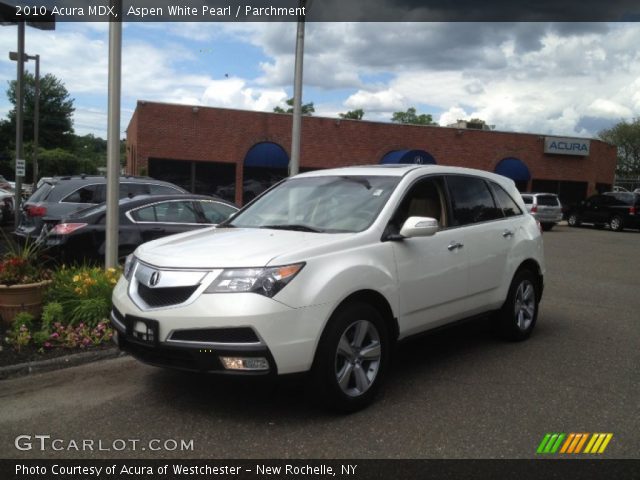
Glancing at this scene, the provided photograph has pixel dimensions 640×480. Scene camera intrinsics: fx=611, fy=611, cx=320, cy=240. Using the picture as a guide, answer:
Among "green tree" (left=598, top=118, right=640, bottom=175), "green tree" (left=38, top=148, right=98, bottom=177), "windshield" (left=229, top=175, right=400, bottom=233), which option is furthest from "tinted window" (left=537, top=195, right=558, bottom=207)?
"green tree" (left=598, top=118, right=640, bottom=175)

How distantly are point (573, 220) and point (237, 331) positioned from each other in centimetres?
2871

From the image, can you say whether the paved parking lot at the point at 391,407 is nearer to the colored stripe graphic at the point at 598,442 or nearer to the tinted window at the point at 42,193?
the colored stripe graphic at the point at 598,442

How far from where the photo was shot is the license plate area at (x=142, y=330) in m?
4.00

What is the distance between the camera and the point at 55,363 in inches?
215

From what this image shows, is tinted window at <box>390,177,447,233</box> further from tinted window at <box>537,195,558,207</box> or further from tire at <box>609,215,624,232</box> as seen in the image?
tire at <box>609,215,624,232</box>

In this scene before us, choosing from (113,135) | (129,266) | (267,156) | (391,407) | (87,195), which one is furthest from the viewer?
(267,156)

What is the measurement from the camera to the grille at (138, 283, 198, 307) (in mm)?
3979

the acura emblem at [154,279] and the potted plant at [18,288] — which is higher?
the acura emblem at [154,279]

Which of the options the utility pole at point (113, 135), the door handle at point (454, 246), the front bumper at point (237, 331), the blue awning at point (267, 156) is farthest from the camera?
the blue awning at point (267, 156)

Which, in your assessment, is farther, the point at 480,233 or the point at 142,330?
the point at 480,233

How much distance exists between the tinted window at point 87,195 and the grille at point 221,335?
351 inches

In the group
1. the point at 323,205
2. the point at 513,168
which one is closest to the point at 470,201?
the point at 323,205

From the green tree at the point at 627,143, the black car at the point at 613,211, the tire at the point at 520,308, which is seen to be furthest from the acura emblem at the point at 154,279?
the green tree at the point at 627,143

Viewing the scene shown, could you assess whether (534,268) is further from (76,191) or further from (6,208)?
(6,208)
